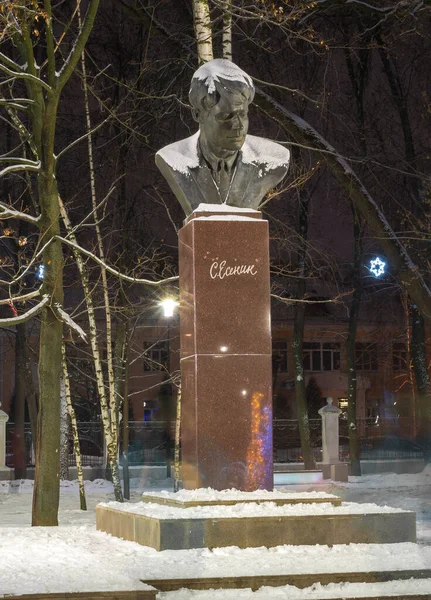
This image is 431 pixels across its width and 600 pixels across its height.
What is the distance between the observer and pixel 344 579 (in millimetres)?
7320

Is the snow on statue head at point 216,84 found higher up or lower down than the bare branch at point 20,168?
lower down

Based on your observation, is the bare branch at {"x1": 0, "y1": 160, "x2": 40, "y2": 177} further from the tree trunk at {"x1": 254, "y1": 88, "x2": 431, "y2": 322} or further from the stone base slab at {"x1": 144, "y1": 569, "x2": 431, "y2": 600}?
the stone base slab at {"x1": 144, "y1": 569, "x2": 431, "y2": 600}

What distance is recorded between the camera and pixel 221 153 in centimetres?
1003

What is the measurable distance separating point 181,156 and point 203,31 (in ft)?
14.4

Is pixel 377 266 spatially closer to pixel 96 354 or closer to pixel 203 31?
pixel 96 354

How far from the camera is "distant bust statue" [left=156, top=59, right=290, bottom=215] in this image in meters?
9.78

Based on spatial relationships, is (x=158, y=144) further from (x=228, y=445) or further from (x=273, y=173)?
(x=228, y=445)

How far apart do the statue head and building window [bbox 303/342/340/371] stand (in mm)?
47193

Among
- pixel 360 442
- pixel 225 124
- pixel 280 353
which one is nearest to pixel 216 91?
pixel 225 124

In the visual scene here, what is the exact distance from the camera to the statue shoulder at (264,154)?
10.1 metres

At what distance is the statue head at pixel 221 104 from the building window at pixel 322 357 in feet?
155

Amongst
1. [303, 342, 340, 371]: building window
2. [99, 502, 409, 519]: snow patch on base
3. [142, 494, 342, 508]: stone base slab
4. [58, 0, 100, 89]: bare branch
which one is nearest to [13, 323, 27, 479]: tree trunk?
[58, 0, 100, 89]: bare branch

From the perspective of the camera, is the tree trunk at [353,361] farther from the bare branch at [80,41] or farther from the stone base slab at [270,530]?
the stone base slab at [270,530]

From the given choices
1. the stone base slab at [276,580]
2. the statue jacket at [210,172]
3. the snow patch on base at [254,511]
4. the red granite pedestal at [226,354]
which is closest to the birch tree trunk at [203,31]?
the statue jacket at [210,172]
